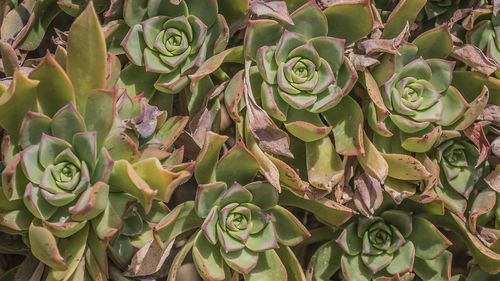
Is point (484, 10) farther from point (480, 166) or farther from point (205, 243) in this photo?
point (205, 243)

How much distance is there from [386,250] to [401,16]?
0.44m

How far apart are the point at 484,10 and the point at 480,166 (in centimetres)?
30

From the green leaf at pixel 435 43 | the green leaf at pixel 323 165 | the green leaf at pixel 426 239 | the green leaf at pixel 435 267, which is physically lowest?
the green leaf at pixel 435 267

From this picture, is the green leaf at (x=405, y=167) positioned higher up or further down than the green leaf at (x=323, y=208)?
higher up

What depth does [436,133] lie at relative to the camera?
1313 mm

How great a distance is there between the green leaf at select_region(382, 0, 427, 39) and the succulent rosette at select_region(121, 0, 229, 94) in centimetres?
31

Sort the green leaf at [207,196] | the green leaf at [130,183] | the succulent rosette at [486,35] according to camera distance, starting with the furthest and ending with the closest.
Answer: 1. the succulent rosette at [486,35]
2. the green leaf at [207,196]
3. the green leaf at [130,183]

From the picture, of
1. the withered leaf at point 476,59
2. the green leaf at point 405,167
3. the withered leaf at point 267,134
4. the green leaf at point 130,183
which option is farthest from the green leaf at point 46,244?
the withered leaf at point 476,59

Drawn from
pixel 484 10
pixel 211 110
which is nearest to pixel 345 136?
pixel 211 110

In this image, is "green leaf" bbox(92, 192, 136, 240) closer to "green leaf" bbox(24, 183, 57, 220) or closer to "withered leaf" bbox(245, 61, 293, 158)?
"green leaf" bbox(24, 183, 57, 220)

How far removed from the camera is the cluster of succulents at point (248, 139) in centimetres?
116

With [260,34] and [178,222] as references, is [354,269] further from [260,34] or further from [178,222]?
[260,34]

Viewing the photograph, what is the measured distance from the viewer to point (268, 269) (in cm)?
128

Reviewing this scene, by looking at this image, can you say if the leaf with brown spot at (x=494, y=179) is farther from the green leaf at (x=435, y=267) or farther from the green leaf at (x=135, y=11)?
the green leaf at (x=135, y=11)
